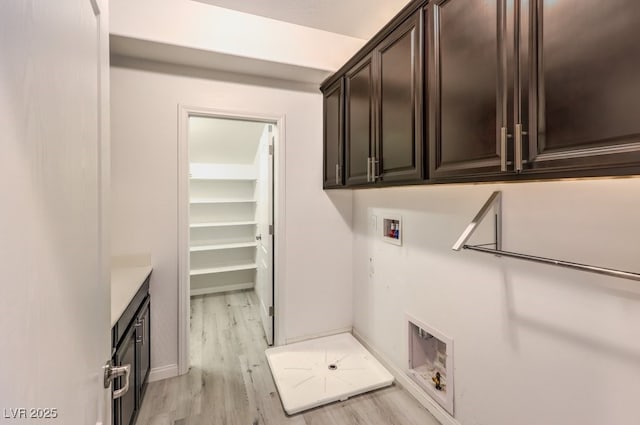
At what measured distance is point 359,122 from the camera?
2.02m

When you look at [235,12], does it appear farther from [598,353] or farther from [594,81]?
[598,353]

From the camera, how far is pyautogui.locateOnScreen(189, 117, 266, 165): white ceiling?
3.52 meters

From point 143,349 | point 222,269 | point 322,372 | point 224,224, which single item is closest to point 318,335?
point 322,372

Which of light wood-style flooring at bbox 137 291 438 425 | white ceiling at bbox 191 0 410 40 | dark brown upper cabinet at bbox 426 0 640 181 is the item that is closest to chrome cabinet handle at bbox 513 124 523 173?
dark brown upper cabinet at bbox 426 0 640 181

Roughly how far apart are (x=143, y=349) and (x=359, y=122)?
2161 mm

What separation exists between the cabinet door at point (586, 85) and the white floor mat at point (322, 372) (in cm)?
187

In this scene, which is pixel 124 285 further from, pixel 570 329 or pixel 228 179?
pixel 228 179

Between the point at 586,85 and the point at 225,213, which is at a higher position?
the point at 586,85

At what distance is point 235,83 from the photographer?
2.42m

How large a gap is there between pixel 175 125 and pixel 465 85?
203 cm

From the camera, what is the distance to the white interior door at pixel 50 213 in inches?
15.0

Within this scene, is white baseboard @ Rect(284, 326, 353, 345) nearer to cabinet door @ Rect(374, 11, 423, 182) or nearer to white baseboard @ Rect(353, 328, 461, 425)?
white baseboard @ Rect(353, 328, 461, 425)

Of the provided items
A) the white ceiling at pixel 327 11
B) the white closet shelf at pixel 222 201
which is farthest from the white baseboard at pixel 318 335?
the white ceiling at pixel 327 11

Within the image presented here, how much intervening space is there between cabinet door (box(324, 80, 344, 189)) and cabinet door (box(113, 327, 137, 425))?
169 cm
